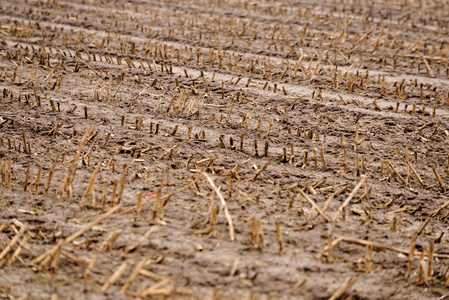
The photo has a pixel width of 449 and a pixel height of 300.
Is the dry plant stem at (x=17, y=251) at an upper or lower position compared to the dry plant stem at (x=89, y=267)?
lower

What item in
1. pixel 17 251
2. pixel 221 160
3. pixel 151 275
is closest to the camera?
pixel 151 275

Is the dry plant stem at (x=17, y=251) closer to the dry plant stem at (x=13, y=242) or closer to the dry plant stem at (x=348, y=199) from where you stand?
the dry plant stem at (x=13, y=242)

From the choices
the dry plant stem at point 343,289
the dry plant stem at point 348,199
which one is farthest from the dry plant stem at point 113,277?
the dry plant stem at point 348,199

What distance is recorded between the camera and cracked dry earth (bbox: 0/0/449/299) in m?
3.47

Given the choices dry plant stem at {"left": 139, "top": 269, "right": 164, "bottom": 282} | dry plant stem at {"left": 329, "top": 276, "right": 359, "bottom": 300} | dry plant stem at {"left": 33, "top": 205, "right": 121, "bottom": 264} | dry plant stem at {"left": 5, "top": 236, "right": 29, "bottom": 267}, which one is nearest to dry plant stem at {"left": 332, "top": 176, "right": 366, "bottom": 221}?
dry plant stem at {"left": 329, "top": 276, "right": 359, "bottom": 300}

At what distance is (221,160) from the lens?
4.91m

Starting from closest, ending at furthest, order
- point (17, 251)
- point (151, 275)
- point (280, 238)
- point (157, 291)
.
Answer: point (157, 291), point (151, 275), point (17, 251), point (280, 238)

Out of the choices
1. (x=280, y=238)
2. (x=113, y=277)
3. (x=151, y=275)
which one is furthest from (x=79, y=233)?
(x=280, y=238)

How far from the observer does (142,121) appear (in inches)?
215

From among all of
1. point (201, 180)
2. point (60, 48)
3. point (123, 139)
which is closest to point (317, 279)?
point (201, 180)

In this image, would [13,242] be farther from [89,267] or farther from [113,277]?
[113,277]

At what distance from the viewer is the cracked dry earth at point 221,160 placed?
3.47 m

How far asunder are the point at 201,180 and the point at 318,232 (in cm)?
111

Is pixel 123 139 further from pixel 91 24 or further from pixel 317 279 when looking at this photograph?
pixel 91 24
